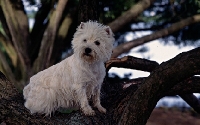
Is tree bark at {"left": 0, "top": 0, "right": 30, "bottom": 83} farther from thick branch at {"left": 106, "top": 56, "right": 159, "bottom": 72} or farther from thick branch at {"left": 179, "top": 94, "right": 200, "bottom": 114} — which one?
thick branch at {"left": 179, "top": 94, "right": 200, "bottom": 114}

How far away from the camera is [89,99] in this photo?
4.41 metres

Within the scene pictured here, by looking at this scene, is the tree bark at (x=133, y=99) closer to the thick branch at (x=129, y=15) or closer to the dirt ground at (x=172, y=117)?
the thick branch at (x=129, y=15)

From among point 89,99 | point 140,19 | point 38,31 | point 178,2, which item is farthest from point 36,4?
point 89,99

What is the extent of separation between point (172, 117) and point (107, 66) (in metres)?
5.60

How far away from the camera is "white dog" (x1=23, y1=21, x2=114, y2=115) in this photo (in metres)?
4.02

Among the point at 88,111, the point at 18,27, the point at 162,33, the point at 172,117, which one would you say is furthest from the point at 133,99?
the point at 172,117

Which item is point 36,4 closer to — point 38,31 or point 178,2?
point 38,31

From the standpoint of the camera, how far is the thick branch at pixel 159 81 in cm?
351

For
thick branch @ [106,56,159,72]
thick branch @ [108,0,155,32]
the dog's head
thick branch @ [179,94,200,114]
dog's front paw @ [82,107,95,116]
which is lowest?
thick branch @ [179,94,200,114]

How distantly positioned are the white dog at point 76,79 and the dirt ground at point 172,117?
6034mm

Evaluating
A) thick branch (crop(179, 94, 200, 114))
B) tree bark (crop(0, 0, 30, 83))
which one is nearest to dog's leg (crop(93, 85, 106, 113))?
thick branch (crop(179, 94, 200, 114))

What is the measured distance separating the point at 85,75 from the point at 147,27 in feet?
24.2

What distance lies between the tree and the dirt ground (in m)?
2.12

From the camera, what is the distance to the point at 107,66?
6.00 m
